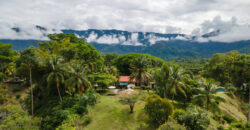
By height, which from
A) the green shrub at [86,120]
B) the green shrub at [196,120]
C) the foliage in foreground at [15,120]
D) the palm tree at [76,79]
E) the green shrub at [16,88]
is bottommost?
the green shrub at [16,88]

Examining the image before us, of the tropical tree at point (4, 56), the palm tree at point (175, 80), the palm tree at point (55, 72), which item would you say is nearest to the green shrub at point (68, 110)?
the palm tree at point (55, 72)

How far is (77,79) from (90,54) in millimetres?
16097

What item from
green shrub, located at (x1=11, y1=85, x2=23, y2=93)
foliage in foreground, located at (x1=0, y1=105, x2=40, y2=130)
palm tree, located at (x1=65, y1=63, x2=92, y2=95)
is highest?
palm tree, located at (x1=65, y1=63, x2=92, y2=95)

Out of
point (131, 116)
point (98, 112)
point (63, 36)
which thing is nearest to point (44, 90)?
point (98, 112)

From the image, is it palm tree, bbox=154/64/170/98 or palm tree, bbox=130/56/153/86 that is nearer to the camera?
palm tree, bbox=154/64/170/98

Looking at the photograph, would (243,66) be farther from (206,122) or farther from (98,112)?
(98,112)

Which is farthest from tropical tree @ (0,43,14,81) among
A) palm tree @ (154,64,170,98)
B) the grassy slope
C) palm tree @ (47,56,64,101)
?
palm tree @ (154,64,170,98)

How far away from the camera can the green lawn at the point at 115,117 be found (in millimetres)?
19500

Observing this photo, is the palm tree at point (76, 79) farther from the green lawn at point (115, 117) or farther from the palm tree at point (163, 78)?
the palm tree at point (163, 78)

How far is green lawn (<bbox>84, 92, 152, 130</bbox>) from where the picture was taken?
1950 cm

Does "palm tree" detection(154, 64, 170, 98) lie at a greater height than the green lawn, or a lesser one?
greater

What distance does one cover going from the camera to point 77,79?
24.6 m

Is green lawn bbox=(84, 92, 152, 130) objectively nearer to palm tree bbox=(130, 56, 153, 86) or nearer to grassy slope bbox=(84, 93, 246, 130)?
grassy slope bbox=(84, 93, 246, 130)

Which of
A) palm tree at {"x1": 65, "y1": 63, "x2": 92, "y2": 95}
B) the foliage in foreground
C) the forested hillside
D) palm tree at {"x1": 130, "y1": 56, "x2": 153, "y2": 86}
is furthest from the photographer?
palm tree at {"x1": 130, "y1": 56, "x2": 153, "y2": 86}
